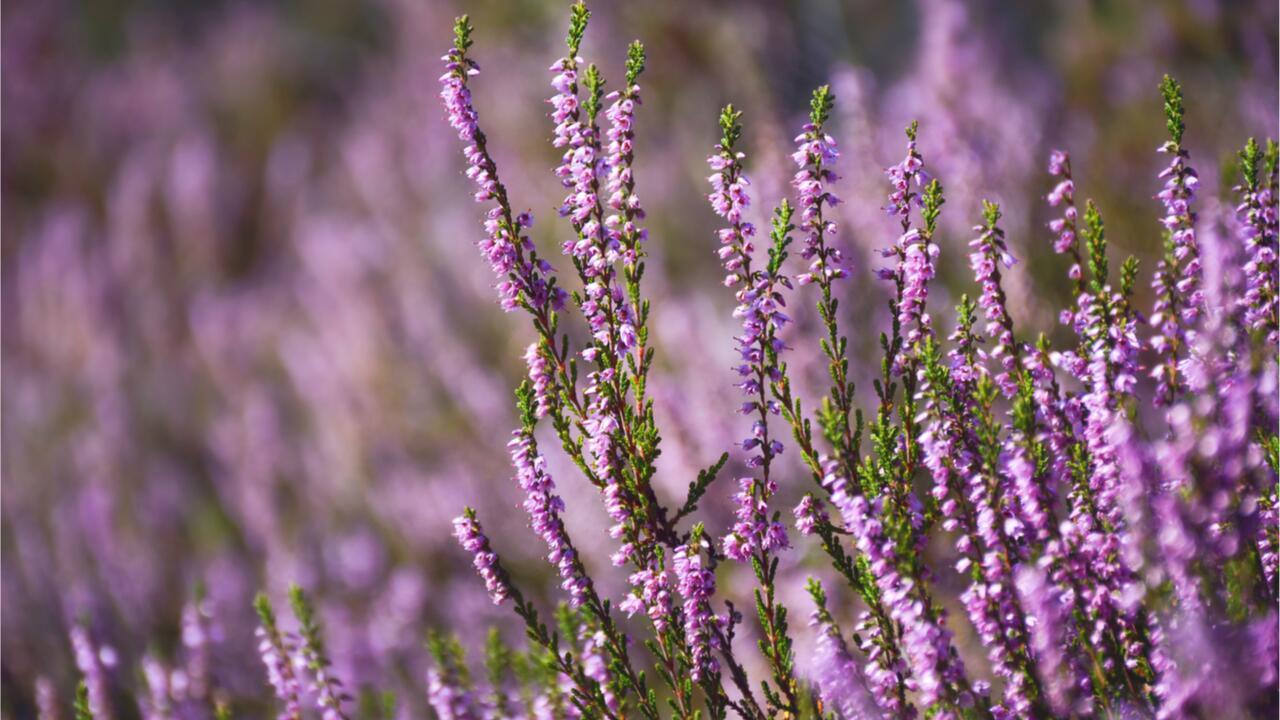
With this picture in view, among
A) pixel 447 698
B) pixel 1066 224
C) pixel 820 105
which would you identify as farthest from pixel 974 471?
pixel 447 698

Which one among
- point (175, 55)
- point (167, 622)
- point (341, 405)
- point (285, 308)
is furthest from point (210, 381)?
point (175, 55)

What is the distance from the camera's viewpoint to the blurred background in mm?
5562

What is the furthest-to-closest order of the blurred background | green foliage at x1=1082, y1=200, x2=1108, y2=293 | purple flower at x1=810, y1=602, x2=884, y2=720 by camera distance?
the blurred background
purple flower at x1=810, y1=602, x2=884, y2=720
green foliage at x1=1082, y1=200, x2=1108, y2=293

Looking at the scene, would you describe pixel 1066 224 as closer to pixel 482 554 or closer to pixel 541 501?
pixel 541 501

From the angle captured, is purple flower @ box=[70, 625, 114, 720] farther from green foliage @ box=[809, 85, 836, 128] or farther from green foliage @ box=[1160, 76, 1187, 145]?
green foliage @ box=[1160, 76, 1187, 145]

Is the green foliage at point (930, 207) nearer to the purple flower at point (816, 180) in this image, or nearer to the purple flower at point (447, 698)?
the purple flower at point (816, 180)

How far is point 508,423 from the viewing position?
7020 millimetres

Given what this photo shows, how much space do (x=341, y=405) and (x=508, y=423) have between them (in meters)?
2.15

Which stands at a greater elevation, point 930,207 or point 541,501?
point 930,207

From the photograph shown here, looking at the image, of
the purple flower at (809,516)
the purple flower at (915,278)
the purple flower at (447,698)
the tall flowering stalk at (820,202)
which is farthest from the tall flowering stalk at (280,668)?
the purple flower at (915,278)

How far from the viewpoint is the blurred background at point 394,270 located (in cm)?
556

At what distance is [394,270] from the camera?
10016 mm

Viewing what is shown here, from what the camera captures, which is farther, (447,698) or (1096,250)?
(447,698)

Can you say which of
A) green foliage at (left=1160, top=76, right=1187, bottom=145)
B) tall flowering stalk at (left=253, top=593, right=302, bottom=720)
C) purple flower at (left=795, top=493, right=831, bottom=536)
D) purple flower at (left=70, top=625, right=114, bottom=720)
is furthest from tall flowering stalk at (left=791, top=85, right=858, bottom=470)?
purple flower at (left=70, top=625, right=114, bottom=720)
